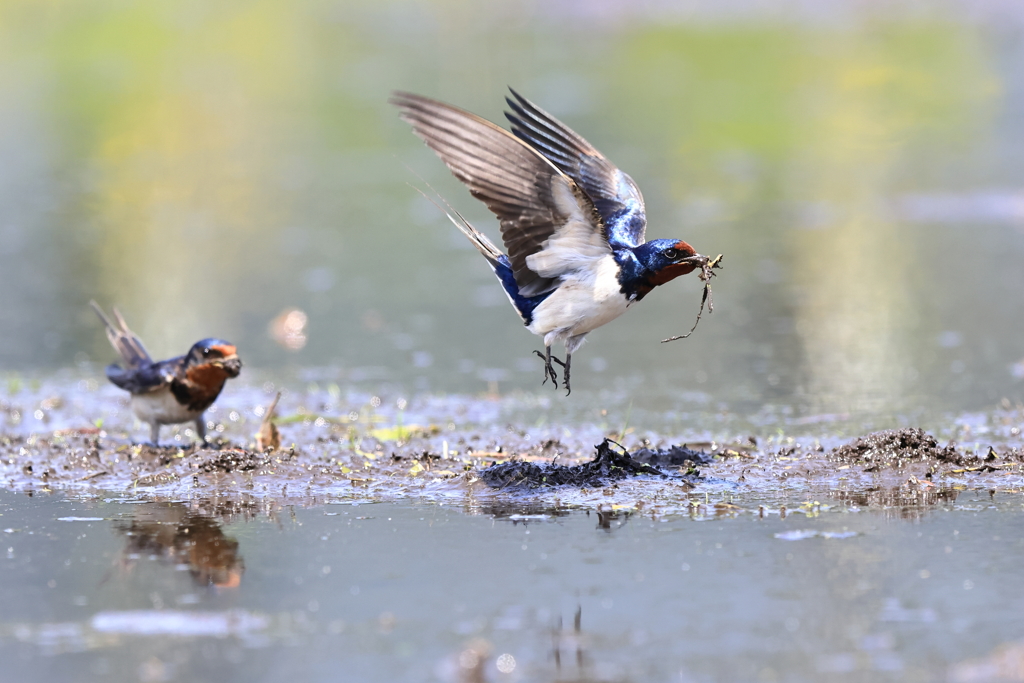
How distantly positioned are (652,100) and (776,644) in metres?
19.5

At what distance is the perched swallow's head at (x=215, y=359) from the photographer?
6727 mm

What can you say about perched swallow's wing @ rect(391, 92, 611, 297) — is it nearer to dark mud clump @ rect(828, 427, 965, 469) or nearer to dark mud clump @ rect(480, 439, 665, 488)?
dark mud clump @ rect(480, 439, 665, 488)

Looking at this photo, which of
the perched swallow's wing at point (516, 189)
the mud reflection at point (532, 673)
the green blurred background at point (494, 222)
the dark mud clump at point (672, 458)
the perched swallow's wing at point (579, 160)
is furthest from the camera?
the green blurred background at point (494, 222)

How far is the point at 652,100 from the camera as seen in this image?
74.6 ft

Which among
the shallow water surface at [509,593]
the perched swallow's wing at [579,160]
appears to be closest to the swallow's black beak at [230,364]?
the shallow water surface at [509,593]

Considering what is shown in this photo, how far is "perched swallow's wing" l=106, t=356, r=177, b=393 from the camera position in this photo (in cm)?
679

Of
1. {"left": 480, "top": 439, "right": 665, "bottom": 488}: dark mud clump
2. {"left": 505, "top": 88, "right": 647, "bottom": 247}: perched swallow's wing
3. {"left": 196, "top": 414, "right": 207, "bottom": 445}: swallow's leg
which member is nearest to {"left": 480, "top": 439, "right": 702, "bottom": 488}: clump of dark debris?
{"left": 480, "top": 439, "right": 665, "bottom": 488}: dark mud clump

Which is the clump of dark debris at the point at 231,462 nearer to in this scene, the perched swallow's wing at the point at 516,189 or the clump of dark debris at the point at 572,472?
the clump of dark debris at the point at 572,472

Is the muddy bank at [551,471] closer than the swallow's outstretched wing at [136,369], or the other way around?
the muddy bank at [551,471]

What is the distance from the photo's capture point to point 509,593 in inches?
173

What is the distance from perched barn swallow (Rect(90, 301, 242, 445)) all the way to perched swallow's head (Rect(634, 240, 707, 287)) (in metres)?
2.21

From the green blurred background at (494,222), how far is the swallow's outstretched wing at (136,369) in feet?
5.36

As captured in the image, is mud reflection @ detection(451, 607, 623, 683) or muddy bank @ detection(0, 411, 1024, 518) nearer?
mud reflection @ detection(451, 607, 623, 683)

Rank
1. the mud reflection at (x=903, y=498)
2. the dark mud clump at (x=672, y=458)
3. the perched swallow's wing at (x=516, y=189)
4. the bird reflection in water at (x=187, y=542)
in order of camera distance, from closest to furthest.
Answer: the bird reflection in water at (x=187, y=542) → the mud reflection at (x=903, y=498) → the perched swallow's wing at (x=516, y=189) → the dark mud clump at (x=672, y=458)
